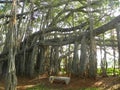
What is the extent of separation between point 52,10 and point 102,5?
2682 millimetres

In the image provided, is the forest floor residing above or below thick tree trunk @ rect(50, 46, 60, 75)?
below

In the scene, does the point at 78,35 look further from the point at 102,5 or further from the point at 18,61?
the point at 18,61

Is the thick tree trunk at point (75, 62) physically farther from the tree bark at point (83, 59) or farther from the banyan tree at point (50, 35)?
the tree bark at point (83, 59)

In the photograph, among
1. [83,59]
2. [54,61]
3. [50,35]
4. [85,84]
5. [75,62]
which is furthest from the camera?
[50,35]

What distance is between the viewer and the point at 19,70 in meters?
16.0

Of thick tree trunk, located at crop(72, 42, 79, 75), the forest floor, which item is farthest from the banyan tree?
the forest floor

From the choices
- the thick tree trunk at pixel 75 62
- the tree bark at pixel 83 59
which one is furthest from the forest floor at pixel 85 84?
the thick tree trunk at pixel 75 62

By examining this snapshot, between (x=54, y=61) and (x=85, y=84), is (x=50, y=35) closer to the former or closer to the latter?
→ (x=54, y=61)

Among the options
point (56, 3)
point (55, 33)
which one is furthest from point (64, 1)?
point (55, 33)

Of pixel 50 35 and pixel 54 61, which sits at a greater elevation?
pixel 50 35

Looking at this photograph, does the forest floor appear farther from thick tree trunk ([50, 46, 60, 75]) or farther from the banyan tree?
thick tree trunk ([50, 46, 60, 75])

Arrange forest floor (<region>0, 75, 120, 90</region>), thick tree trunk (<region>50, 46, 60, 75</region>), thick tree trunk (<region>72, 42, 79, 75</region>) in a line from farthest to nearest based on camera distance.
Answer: thick tree trunk (<region>50, 46, 60, 75</region>) < thick tree trunk (<region>72, 42, 79, 75</region>) < forest floor (<region>0, 75, 120, 90</region>)

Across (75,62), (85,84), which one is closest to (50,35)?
(75,62)

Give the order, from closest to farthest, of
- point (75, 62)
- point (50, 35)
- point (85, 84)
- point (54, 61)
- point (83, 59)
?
point (85, 84) → point (83, 59) → point (75, 62) → point (54, 61) → point (50, 35)
